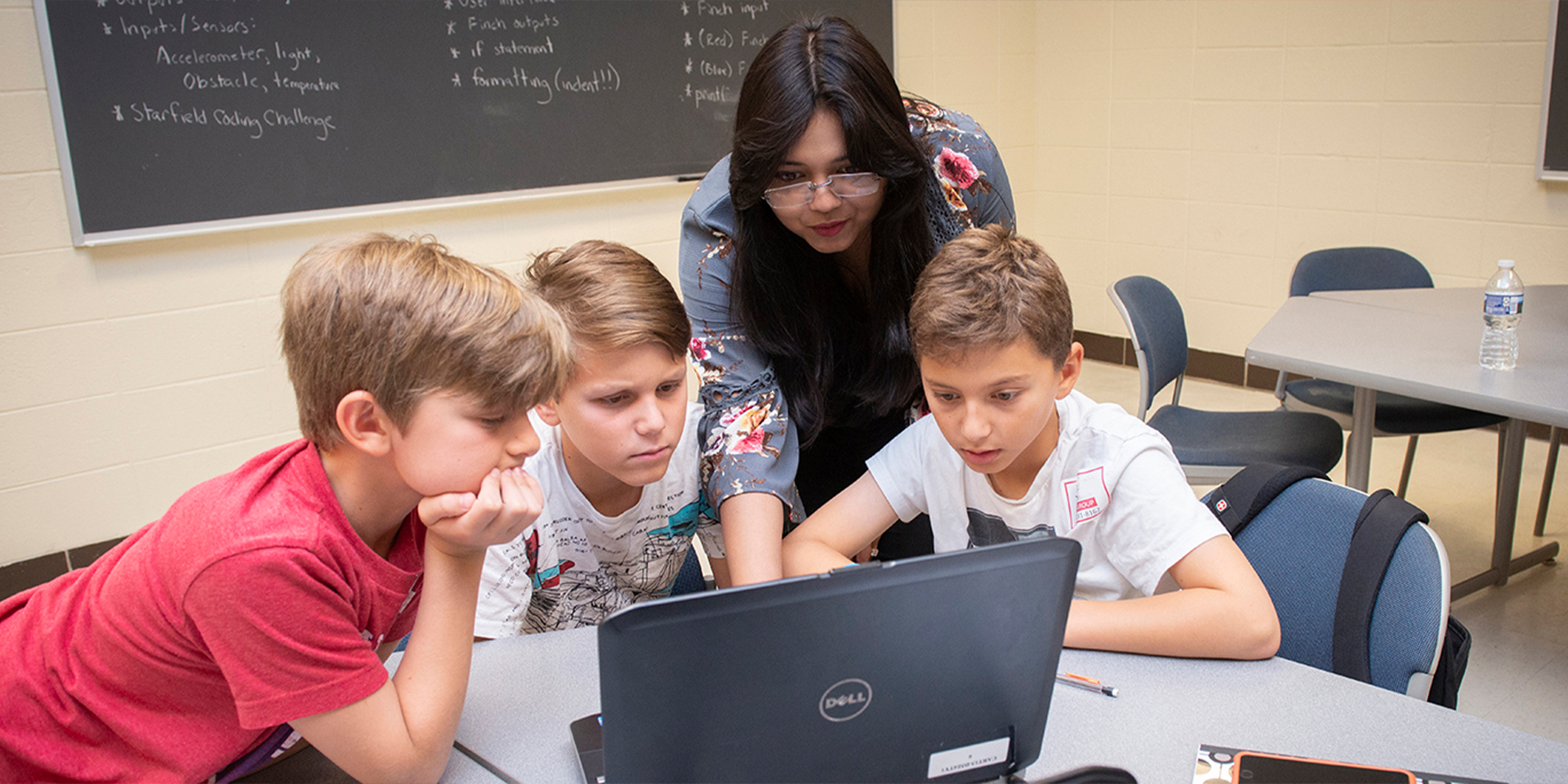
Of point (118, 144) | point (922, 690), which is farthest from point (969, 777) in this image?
point (118, 144)

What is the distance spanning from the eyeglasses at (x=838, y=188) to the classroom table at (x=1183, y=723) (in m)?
0.61

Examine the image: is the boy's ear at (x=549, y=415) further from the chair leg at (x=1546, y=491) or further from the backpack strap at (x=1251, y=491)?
the chair leg at (x=1546, y=491)

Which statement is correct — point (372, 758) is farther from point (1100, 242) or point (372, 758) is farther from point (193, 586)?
point (1100, 242)

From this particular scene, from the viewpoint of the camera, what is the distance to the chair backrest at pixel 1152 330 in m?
2.67

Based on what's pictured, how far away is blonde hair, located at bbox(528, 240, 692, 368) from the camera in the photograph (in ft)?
4.25

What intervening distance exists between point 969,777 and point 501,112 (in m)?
2.86

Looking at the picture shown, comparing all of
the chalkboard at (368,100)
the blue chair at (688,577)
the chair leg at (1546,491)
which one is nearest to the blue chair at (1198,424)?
the chair leg at (1546,491)

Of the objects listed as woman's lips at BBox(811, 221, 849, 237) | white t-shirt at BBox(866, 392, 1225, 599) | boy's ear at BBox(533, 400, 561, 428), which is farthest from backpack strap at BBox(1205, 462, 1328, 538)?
boy's ear at BBox(533, 400, 561, 428)

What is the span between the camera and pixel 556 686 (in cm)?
111

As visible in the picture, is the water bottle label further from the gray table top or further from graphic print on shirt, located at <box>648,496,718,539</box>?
graphic print on shirt, located at <box>648,496,718,539</box>

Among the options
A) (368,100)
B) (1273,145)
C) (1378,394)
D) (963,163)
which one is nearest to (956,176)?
(963,163)

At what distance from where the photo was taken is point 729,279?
60.5 inches

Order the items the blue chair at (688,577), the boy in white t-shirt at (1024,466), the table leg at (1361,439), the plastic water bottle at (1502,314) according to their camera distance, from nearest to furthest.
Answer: the boy in white t-shirt at (1024,466) < the blue chair at (688,577) < the plastic water bottle at (1502,314) < the table leg at (1361,439)

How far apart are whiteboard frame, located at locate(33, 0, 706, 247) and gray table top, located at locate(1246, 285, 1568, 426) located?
2051mm
